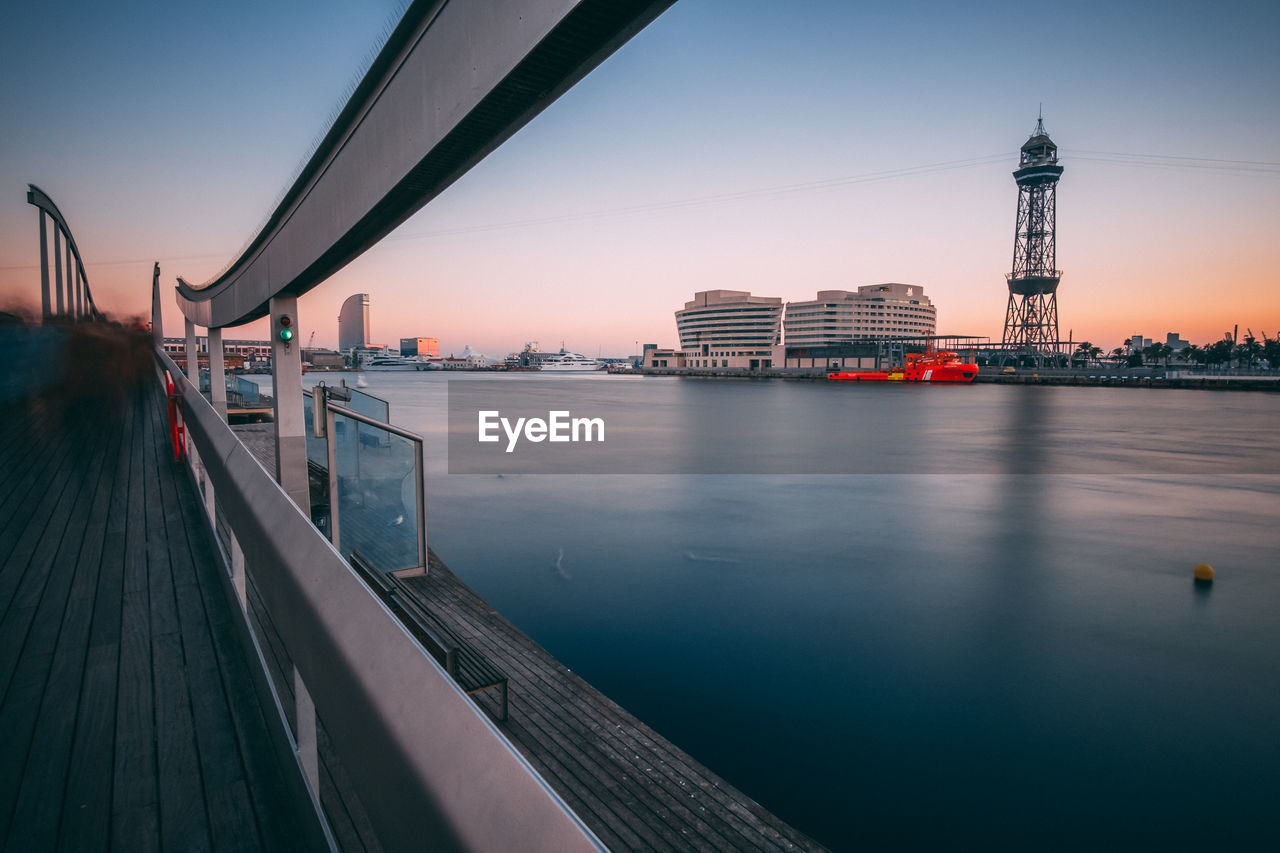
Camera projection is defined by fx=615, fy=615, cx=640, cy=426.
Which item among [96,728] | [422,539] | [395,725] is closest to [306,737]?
[395,725]

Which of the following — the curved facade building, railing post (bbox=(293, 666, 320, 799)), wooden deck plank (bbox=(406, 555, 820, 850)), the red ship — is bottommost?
wooden deck plank (bbox=(406, 555, 820, 850))

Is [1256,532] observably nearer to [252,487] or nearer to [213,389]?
[252,487]

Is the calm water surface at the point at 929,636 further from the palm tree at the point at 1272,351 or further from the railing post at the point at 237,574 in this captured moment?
the palm tree at the point at 1272,351

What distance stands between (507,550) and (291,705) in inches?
417

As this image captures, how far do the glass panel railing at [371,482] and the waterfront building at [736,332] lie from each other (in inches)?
5830

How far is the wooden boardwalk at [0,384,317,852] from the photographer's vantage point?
7.19 feet

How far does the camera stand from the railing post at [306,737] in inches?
75.8

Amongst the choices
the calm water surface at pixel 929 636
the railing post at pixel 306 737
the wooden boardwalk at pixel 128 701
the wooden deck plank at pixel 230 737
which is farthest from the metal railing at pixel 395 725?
the calm water surface at pixel 929 636

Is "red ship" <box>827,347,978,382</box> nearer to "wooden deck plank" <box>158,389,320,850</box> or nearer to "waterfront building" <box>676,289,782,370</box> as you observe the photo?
"waterfront building" <box>676,289,782,370</box>

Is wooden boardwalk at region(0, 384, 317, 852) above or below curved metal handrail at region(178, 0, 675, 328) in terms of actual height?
below

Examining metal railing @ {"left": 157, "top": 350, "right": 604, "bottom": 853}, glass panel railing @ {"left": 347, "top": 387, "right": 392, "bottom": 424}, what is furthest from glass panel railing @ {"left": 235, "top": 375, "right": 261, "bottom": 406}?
metal railing @ {"left": 157, "top": 350, "right": 604, "bottom": 853}

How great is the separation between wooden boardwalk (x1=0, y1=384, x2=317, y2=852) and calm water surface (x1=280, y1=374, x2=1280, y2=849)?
4917 mm

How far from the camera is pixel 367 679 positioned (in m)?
1.06

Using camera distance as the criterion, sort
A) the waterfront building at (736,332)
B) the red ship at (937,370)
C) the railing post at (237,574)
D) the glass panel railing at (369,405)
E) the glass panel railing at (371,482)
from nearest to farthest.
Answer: the railing post at (237,574) → the glass panel railing at (371,482) → the glass panel railing at (369,405) → the red ship at (937,370) → the waterfront building at (736,332)
